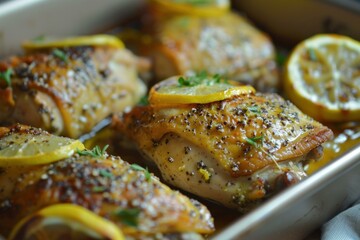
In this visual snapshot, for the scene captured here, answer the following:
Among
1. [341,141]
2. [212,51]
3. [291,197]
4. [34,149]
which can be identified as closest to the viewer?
[291,197]

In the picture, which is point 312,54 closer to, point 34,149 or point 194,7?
point 194,7

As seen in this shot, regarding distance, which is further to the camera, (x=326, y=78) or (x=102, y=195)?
(x=326, y=78)

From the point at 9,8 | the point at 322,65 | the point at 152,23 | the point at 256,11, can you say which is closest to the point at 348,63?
the point at 322,65

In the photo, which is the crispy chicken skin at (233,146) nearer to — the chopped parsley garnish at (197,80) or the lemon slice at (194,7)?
the chopped parsley garnish at (197,80)

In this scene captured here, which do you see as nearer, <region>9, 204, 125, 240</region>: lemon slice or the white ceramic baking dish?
<region>9, 204, 125, 240</region>: lemon slice

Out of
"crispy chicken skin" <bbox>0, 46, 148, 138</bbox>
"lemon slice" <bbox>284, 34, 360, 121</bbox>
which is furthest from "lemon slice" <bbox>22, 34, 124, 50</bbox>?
"lemon slice" <bbox>284, 34, 360, 121</bbox>

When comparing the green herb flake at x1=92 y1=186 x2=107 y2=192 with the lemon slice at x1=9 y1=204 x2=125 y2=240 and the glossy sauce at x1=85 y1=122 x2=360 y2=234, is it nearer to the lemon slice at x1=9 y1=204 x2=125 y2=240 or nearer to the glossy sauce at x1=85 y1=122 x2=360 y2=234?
the lemon slice at x1=9 y1=204 x2=125 y2=240

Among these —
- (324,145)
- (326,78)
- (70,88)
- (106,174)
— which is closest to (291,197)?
(106,174)
